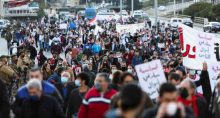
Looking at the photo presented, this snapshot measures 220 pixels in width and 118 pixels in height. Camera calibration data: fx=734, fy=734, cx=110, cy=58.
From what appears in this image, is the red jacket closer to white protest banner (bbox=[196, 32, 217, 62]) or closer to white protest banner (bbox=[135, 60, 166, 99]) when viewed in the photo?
white protest banner (bbox=[135, 60, 166, 99])

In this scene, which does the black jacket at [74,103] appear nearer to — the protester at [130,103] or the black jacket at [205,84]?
the black jacket at [205,84]

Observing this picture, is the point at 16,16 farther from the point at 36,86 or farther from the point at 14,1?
the point at 36,86

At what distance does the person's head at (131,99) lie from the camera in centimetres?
610

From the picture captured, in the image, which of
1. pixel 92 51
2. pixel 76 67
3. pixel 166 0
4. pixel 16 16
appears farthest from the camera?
pixel 166 0

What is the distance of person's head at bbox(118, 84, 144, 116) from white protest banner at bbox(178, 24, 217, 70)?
27.4 ft

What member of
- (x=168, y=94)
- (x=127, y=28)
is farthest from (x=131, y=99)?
(x=127, y=28)

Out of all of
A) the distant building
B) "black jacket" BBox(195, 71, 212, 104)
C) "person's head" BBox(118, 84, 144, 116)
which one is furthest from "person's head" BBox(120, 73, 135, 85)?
the distant building

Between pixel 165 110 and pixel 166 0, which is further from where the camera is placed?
pixel 166 0

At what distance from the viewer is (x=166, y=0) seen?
126500 millimetres

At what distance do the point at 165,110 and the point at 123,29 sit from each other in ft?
111

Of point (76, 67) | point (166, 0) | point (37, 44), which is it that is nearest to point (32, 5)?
point (166, 0)

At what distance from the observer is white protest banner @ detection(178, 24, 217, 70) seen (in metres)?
14.8

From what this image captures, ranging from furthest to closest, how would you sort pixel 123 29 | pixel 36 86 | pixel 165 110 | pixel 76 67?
pixel 123 29 < pixel 76 67 < pixel 36 86 < pixel 165 110

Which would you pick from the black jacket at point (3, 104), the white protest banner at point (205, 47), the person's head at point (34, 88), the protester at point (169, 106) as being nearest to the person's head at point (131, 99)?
the protester at point (169, 106)
